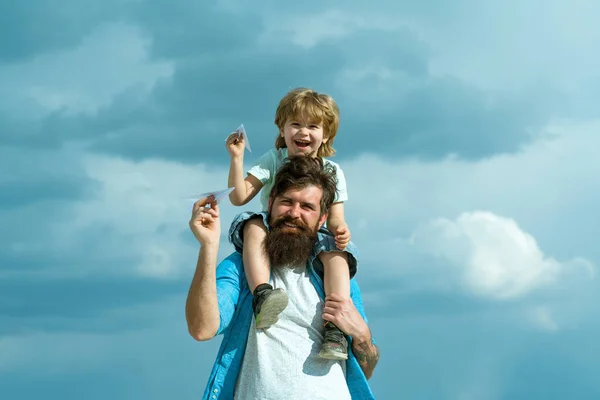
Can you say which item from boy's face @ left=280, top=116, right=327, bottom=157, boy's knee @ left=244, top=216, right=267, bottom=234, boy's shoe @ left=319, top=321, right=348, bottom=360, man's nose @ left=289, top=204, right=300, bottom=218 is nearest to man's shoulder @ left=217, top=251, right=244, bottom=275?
boy's knee @ left=244, top=216, right=267, bottom=234

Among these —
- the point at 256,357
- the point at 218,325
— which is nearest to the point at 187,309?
the point at 218,325

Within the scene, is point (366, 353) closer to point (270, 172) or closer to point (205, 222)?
point (205, 222)

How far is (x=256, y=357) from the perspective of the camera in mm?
6371

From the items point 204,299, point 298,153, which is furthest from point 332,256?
point 298,153

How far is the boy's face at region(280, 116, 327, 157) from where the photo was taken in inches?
309

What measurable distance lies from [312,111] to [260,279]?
6.72 ft

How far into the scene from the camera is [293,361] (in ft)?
20.8

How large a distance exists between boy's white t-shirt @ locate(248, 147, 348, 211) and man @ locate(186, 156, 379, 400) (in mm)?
758

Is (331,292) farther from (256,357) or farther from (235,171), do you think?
(235,171)

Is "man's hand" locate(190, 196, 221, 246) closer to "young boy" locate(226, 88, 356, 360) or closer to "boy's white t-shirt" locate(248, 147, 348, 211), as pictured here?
"young boy" locate(226, 88, 356, 360)

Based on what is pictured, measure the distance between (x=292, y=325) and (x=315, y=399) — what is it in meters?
0.64

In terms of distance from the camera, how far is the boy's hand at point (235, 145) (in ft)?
26.1

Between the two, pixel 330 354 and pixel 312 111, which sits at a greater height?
pixel 312 111

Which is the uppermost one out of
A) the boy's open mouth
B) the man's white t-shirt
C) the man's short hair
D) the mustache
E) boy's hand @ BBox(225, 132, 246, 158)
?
boy's hand @ BBox(225, 132, 246, 158)
